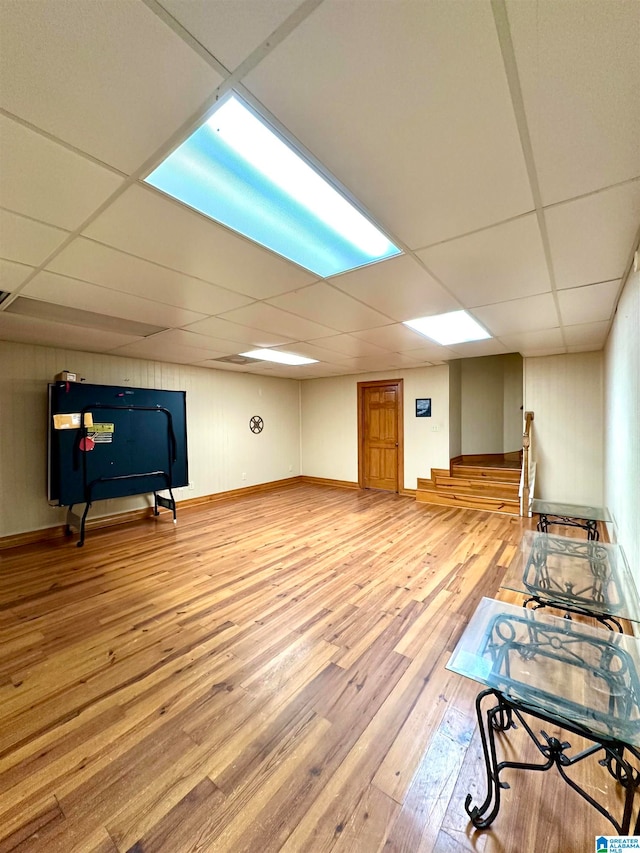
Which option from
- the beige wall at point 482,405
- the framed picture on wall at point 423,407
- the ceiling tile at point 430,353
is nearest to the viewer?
the ceiling tile at point 430,353

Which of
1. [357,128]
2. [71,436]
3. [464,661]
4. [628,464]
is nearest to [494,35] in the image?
[357,128]

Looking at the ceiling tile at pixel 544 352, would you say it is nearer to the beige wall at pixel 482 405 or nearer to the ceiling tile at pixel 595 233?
the beige wall at pixel 482 405

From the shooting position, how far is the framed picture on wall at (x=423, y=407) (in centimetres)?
629

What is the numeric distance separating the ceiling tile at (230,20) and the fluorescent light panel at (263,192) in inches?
6.4

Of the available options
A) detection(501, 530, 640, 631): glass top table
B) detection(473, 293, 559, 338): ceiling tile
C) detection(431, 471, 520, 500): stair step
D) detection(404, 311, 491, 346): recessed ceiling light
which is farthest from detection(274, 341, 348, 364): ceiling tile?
detection(501, 530, 640, 631): glass top table

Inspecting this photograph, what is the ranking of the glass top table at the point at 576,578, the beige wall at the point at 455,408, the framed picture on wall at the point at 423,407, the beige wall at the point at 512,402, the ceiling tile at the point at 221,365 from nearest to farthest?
1. the glass top table at the point at 576,578
2. the ceiling tile at the point at 221,365
3. the beige wall at the point at 455,408
4. the framed picture on wall at the point at 423,407
5. the beige wall at the point at 512,402

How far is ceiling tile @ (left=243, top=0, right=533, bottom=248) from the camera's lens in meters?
0.82

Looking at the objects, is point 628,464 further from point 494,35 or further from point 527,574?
point 494,35

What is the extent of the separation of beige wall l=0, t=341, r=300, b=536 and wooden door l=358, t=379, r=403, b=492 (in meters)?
1.70

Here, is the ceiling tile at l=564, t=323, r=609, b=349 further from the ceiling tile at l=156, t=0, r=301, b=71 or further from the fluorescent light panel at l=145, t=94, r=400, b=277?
the ceiling tile at l=156, t=0, r=301, b=71

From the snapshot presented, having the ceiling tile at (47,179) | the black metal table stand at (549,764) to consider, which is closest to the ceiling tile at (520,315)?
the black metal table stand at (549,764)

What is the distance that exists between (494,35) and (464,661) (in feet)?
6.51

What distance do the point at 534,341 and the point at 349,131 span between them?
13.3ft

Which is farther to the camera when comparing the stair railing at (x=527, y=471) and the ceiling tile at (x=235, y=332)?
the stair railing at (x=527, y=471)
